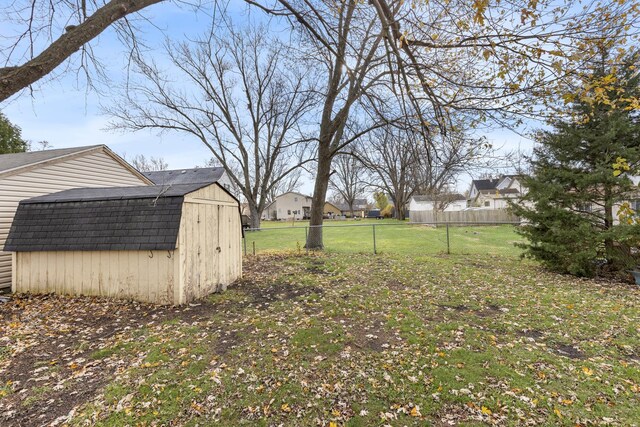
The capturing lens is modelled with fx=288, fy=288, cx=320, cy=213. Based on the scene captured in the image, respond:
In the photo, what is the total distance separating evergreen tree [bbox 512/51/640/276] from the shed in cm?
772

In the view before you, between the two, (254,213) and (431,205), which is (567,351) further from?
(431,205)

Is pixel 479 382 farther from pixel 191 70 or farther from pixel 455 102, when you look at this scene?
pixel 191 70

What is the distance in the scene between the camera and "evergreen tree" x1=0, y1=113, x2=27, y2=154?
18.1 meters

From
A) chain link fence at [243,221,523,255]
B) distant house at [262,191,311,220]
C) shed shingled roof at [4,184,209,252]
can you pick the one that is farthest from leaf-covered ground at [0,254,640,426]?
distant house at [262,191,311,220]

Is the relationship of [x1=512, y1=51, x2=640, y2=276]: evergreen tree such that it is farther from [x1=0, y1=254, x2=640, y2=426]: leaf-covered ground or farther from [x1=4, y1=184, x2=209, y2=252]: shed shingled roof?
[x1=4, y1=184, x2=209, y2=252]: shed shingled roof

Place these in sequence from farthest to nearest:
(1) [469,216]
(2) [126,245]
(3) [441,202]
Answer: (3) [441,202], (1) [469,216], (2) [126,245]

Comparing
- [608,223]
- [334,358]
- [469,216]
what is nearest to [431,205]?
[469,216]

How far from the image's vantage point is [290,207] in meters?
59.0

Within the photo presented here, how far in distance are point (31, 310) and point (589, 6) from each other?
9.17m

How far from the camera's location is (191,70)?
62.1ft

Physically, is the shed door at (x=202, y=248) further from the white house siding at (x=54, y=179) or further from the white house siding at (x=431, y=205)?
the white house siding at (x=431, y=205)

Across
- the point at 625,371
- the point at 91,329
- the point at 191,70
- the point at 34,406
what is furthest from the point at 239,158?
the point at 625,371

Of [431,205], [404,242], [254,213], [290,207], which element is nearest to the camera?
[404,242]

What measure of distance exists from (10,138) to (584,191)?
29395 mm
